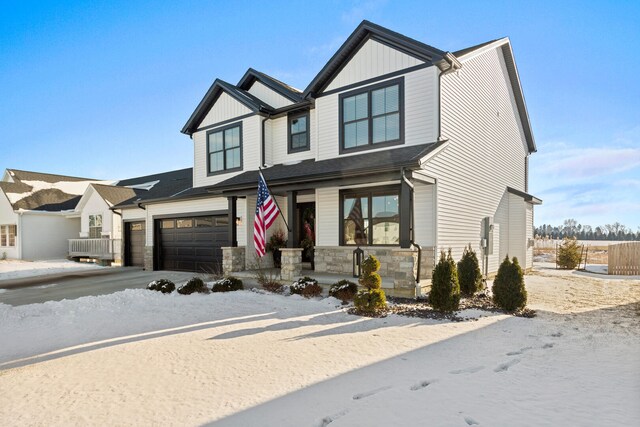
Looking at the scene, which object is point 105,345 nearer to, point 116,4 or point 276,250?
point 276,250

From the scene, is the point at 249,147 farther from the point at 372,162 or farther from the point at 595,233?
the point at 595,233

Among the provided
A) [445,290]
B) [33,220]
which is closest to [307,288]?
[445,290]

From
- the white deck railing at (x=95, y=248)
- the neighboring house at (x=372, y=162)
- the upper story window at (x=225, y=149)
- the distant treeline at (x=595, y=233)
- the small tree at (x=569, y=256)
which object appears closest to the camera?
the neighboring house at (x=372, y=162)

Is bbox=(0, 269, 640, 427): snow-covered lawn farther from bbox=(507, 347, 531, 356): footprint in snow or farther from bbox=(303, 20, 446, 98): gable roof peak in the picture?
bbox=(303, 20, 446, 98): gable roof peak

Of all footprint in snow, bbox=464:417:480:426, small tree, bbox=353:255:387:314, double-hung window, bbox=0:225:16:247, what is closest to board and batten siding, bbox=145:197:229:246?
small tree, bbox=353:255:387:314

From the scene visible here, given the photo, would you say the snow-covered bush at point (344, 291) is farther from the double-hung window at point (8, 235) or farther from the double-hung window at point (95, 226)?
the double-hung window at point (8, 235)

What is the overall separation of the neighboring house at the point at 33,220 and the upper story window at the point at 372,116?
2123 centimetres

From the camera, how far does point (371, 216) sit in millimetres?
10742

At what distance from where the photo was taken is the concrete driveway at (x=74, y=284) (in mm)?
10297

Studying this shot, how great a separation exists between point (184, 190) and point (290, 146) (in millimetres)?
6545

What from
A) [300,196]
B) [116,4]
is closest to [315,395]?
[300,196]

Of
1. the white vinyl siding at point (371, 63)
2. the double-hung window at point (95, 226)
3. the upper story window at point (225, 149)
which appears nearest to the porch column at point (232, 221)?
the upper story window at point (225, 149)

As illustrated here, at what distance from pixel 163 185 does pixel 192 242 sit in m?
6.66

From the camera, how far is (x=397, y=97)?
10547mm
